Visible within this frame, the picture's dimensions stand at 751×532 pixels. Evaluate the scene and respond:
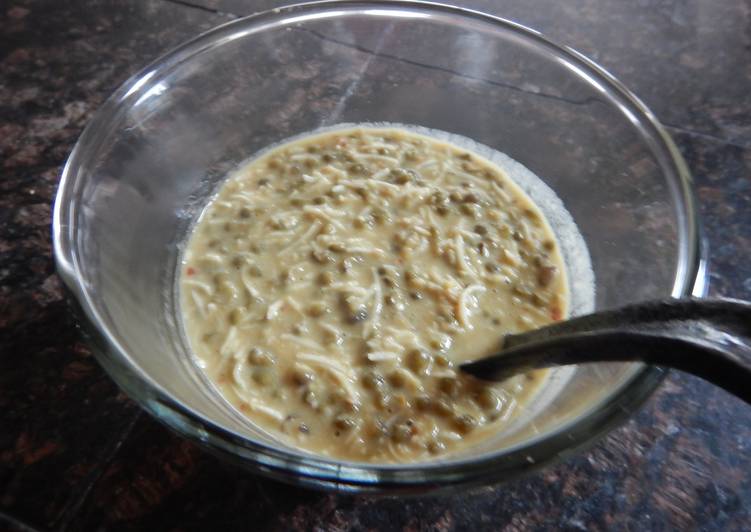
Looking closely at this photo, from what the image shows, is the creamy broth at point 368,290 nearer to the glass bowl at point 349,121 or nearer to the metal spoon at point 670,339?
the glass bowl at point 349,121

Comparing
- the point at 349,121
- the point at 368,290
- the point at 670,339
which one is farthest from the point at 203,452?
the point at 349,121

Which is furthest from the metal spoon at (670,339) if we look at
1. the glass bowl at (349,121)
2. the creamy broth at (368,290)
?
the creamy broth at (368,290)

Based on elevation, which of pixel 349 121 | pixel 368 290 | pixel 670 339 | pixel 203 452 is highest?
pixel 670 339

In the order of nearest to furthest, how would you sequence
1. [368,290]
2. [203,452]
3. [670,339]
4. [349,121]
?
[670,339]
[203,452]
[368,290]
[349,121]

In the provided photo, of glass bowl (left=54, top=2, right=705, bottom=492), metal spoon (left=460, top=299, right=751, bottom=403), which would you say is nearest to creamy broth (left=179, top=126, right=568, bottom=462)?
glass bowl (left=54, top=2, right=705, bottom=492)

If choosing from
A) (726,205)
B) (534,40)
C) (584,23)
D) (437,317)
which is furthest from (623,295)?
(584,23)

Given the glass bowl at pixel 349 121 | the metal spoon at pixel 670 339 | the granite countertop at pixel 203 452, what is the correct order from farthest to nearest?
the granite countertop at pixel 203 452 → the glass bowl at pixel 349 121 → the metal spoon at pixel 670 339

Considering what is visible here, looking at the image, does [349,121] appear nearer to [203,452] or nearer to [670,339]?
[203,452]
